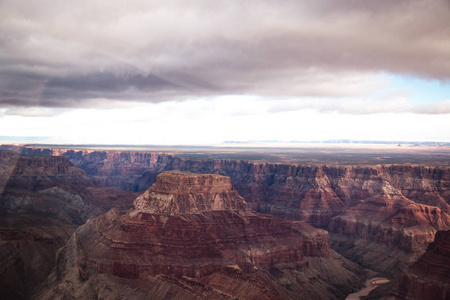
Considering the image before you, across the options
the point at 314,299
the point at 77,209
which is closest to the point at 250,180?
the point at 77,209

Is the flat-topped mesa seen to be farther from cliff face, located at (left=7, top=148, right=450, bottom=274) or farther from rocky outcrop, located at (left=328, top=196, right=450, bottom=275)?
cliff face, located at (left=7, top=148, right=450, bottom=274)

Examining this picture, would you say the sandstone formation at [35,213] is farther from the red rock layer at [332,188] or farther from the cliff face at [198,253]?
the red rock layer at [332,188]

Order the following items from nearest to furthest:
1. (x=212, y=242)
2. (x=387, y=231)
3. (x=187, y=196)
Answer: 1. (x=212, y=242)
2. (x=187, y=196)
3. (x=387, y=231)

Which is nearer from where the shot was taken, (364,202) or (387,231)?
(387,231)

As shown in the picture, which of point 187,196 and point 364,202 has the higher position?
point 187,196

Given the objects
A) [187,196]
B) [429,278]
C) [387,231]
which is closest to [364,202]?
[387,231]

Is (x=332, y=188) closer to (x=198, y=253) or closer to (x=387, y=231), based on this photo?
(x=387, y=231)

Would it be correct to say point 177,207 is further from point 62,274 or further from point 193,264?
point 62,274

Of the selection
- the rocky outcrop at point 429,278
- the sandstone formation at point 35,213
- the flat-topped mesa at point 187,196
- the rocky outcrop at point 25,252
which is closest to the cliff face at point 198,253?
the flat-topped mesa at point 187,196
